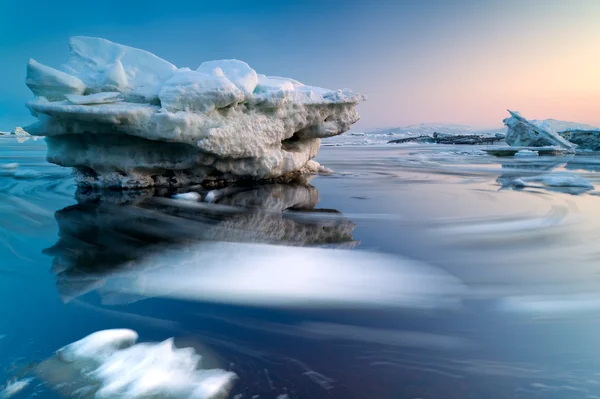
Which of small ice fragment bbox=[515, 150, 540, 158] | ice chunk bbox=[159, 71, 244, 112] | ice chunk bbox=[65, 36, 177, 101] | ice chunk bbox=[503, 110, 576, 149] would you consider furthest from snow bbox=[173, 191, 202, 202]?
ice chunk bbox=[503, 110, 576, 149]

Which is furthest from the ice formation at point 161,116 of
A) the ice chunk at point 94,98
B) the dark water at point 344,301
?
the dark water at point 344,301

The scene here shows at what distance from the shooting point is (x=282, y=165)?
621 cm

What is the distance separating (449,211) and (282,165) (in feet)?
9.72

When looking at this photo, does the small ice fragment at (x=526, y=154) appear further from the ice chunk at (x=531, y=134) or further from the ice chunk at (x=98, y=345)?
the ice chunk at (x=98, y=345)

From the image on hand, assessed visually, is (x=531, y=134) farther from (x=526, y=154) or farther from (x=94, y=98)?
(x=94, y=98)

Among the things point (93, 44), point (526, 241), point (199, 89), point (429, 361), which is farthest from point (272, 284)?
point (93, 44)

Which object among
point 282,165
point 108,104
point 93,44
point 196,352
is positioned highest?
point 93,44

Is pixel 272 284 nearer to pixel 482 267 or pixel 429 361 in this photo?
pixel 429 361

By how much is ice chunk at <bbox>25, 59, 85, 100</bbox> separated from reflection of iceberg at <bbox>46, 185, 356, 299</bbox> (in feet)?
A: 4.99

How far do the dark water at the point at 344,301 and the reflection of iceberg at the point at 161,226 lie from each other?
0.07 feet

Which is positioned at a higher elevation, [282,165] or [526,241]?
[282,165]

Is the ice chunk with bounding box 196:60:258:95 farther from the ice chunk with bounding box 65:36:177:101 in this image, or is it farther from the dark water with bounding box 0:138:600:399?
the dark water with bounding box 0:138:600:399

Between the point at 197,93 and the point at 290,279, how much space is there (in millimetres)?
3364

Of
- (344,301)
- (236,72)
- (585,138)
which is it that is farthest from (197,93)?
(585,138)
